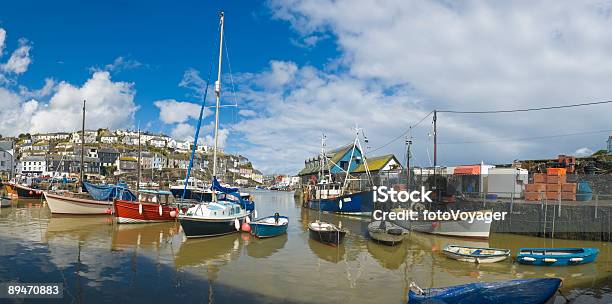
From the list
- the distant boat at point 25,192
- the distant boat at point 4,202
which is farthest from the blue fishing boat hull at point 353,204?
the distant boat at point 25,192

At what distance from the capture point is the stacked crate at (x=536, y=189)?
104 ft

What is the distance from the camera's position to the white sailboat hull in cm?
3939

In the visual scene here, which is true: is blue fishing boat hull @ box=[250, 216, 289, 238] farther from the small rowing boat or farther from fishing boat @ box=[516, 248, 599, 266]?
fishing boat @ box=[516, 248, 599, 266]

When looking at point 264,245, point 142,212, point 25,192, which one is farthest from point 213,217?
point 25,192

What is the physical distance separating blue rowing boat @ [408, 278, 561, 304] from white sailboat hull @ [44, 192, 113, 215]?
3838 centimetres

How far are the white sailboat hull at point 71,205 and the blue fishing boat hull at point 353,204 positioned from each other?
87.6 ft

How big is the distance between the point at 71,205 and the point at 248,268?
29.3 metres

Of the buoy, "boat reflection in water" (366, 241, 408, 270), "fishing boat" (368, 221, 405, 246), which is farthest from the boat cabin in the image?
"boat reflection in water" (366, 241, 408, 270)

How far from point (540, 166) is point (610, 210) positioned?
17331 millimetres

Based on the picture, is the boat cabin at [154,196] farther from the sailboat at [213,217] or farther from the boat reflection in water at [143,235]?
the sailboat at [213,217]

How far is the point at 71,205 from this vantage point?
39.8m

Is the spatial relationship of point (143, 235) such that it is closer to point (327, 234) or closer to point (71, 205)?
point (327, 234)

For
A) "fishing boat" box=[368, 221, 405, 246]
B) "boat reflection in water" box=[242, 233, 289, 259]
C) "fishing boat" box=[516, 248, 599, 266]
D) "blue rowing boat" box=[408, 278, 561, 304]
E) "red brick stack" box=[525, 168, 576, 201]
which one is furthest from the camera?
"red brick stack" box=[525, 168, 576, 201]

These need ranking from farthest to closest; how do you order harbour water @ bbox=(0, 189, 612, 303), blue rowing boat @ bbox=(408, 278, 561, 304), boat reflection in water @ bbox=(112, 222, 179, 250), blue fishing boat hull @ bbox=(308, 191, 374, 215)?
blue fishing boat hull @ bbox=(308, 191, 374, 215)
boat reflection in water @ bbox=(112, 222, 179, 250)
harbour water @ bbox=(0, 189, 612, 303)
blue rowing boat @ bbox=(408, 278, 561, 304)
